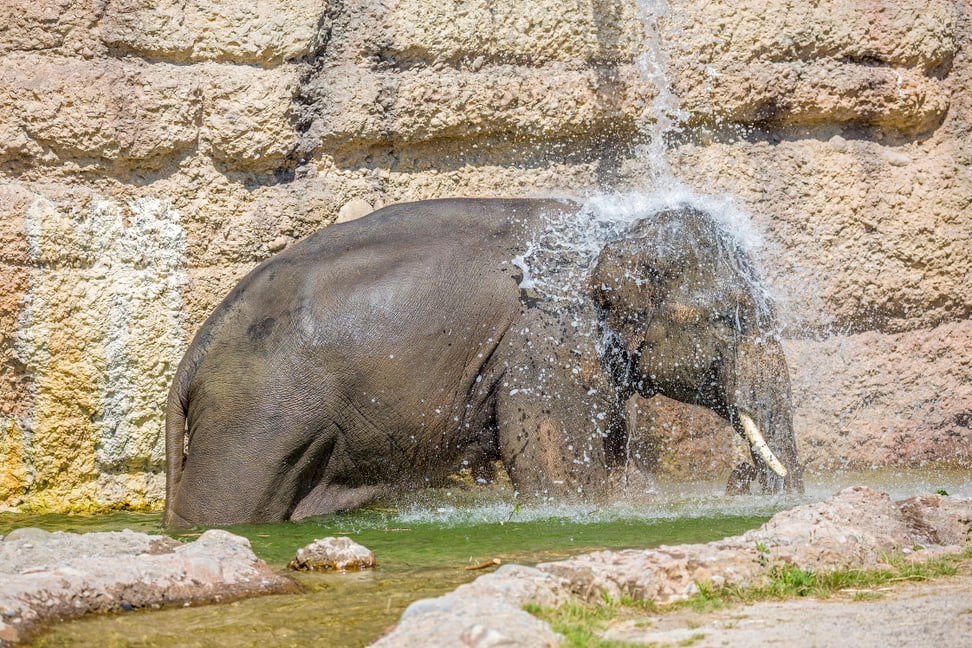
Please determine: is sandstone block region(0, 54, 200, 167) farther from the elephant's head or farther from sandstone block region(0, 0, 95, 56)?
the elephant's head

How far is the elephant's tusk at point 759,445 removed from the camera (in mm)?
6168

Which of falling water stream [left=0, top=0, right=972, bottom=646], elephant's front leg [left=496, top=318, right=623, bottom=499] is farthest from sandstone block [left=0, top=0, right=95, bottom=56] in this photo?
elephant's front leg [left=496, top=318, right=623, bottom=499]

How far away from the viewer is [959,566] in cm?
379

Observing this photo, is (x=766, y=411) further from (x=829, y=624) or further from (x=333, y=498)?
(x=829, y=624)

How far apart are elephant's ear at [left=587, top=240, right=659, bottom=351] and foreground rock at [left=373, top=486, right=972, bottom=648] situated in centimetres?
221

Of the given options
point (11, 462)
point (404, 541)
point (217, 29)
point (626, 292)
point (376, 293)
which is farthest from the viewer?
point (217, 29)

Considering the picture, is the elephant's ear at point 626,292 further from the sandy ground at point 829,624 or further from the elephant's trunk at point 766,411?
the sandy ground at point 829,624

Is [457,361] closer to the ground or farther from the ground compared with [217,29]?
closer to the ground

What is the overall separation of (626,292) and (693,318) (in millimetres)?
394

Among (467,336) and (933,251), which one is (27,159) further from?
(933,251)

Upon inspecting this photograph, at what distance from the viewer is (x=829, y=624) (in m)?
3.09

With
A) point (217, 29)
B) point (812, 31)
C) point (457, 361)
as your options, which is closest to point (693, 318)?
point (457, 361)

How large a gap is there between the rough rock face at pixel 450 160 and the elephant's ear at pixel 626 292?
4.39 feet

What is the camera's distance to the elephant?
20.1ft
